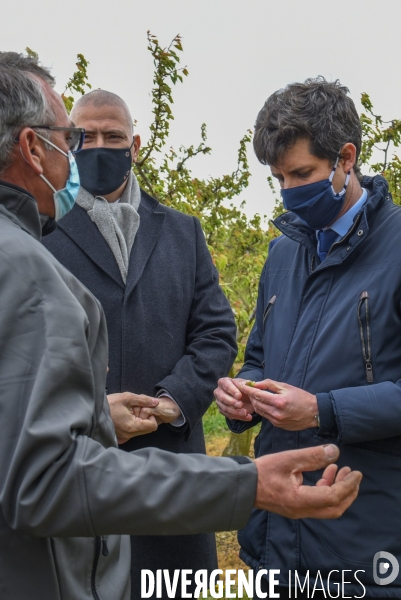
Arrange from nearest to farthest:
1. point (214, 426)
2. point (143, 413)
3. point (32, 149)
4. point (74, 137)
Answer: point (32, 149), point (74, 137), point (143, 413), point (214, 426)

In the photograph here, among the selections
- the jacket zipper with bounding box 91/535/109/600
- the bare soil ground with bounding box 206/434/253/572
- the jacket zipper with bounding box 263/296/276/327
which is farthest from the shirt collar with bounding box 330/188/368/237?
the bare soil ground with bounding box 206/434/253/572

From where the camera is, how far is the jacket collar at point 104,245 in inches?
120

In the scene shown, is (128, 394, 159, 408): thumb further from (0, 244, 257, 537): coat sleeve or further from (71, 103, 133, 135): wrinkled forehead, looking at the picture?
(71, 103, 133, 135): wrinkled forehead

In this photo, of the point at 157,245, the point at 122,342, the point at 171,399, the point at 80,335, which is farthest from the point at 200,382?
the point at 80,335

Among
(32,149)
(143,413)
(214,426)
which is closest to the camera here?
(32,149)

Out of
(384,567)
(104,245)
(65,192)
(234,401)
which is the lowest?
(384,567)

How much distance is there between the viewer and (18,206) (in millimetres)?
1827

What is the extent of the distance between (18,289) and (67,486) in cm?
44

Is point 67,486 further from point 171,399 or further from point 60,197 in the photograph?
point 171,399

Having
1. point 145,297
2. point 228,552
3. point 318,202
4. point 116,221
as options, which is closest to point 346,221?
point 318,202

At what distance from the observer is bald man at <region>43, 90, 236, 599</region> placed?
3.00 meters

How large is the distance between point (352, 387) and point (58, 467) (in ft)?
3.89

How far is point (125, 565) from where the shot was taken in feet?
6.73

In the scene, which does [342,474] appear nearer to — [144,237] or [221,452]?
[144,237]
